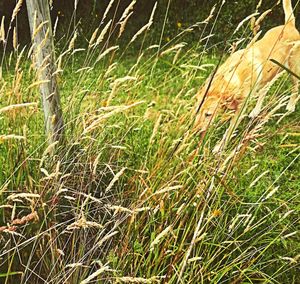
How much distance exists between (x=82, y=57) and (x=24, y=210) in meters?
6.49

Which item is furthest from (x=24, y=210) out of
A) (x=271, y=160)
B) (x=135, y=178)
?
(x=271, y=160)

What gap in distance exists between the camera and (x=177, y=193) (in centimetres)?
251

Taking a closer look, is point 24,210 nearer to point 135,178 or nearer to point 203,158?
point 135,178

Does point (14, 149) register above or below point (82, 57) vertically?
above

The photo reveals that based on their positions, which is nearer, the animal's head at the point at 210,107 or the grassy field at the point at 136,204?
the grassy field at the point at 136,204

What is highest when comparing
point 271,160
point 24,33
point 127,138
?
point 127,138

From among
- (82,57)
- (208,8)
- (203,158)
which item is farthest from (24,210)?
(208,8)

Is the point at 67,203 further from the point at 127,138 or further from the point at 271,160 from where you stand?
the point at 271,160

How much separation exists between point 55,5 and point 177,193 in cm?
814

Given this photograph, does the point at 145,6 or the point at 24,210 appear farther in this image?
the point at 145,6

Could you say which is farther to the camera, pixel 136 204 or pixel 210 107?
A: pixel 210 107

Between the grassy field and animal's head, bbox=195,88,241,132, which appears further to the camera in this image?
animal's head, bbox=195,88,241,132

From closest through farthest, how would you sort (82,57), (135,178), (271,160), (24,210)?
(24,210) < (135,178) < (271,160) < (82,57)

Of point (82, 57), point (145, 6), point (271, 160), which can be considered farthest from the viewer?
point (145, 6)
